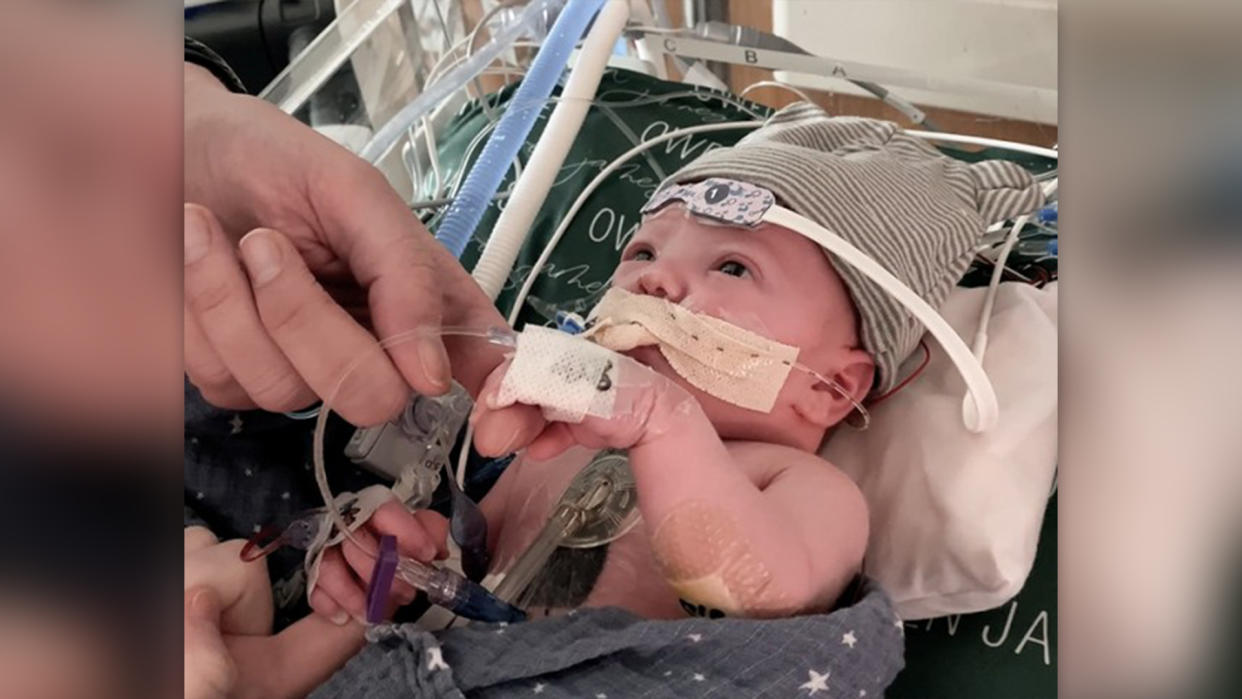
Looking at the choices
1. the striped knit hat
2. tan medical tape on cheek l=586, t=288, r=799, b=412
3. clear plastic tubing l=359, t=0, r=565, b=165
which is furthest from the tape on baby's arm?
clear plastic tubing l=359, t=0, r=565, b=165

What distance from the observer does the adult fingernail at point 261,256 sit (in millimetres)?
685

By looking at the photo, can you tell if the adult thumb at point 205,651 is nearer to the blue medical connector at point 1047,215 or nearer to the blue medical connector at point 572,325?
the blue medical connector at point 572,325

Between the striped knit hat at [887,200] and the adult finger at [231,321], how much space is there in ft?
1.70

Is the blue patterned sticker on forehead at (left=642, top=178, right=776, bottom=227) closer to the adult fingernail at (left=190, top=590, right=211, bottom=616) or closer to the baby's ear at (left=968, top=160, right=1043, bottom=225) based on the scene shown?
the baby's ear at (left=968, top=160, right=1043, bottom=225)

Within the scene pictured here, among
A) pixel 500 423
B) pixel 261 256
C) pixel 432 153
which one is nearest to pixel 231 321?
pixel 261 256

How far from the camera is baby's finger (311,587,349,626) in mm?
809

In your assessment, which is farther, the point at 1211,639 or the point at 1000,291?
the point at 1000,291

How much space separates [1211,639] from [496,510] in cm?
71

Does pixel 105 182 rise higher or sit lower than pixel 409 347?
higher

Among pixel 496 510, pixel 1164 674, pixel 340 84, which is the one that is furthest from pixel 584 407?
pixel 340 84

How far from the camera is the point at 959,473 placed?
3.17ft

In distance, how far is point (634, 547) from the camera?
2.94 ft

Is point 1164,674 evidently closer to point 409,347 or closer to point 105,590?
point 105,590

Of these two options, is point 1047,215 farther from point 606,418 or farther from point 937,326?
point 606,418
